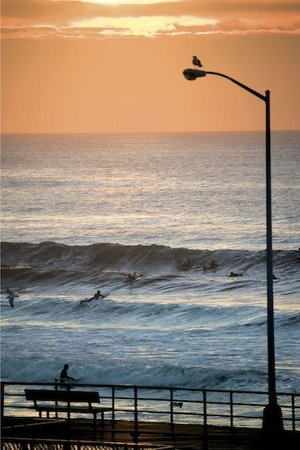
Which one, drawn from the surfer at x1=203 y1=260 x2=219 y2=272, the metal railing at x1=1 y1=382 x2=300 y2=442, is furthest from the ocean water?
the metal railing at x1=1 y1=382 x2=300 y2=442

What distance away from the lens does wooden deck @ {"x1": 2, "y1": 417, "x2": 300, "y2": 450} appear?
25125 millimetres

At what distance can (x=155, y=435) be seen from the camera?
2692cm

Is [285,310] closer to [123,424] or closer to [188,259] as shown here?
[188,259]

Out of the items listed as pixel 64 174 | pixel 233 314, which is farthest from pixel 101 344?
pixel 64 174

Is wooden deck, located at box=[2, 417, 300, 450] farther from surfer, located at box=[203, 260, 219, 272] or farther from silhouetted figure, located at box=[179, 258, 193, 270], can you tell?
silhouetted figure, located at box=[179, 258, 193, 270]

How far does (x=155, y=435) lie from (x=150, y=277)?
59896 mm

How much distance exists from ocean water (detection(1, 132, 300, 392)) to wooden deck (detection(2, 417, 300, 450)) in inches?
627

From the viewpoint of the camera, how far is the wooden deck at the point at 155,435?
25.1m

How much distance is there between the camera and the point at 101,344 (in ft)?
196

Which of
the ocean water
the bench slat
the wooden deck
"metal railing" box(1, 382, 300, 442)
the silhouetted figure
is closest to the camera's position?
the wooden deck

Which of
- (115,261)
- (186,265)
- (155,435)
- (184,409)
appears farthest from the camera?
(115,261)

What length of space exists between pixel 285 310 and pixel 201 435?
133 ft

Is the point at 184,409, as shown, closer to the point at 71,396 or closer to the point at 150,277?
the point at 71,396

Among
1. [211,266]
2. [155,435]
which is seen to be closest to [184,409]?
[155,435]
